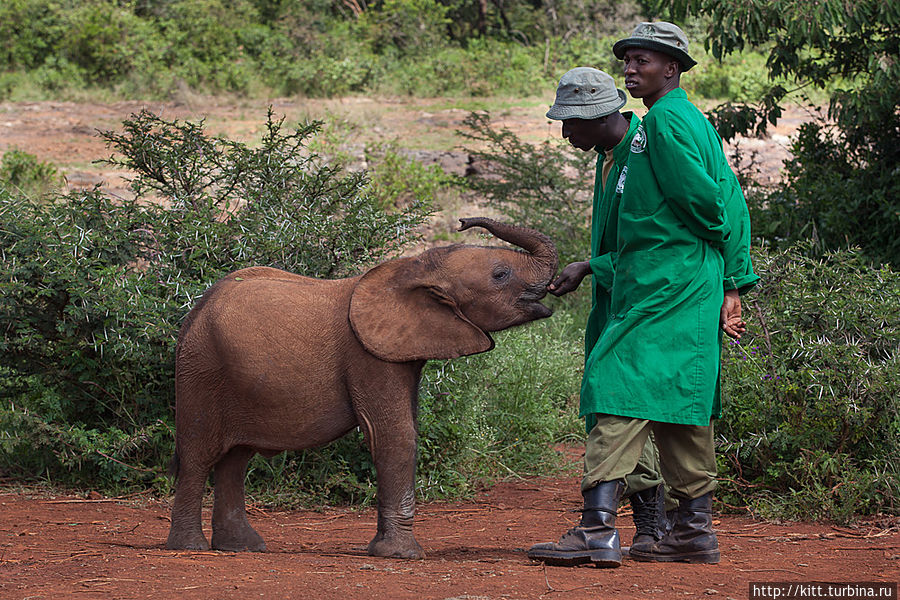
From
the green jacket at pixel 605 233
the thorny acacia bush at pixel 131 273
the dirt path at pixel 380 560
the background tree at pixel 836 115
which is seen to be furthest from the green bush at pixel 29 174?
the green jacket at pixel 605 233

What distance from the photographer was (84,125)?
17.5 metres

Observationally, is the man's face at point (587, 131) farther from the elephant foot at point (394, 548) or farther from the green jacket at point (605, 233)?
the elephant foot at point (394, 548)

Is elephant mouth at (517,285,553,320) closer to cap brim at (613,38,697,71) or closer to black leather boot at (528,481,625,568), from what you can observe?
black leather boot at (528,481,625,568)

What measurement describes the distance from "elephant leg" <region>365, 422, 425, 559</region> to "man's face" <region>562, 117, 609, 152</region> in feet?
4.40

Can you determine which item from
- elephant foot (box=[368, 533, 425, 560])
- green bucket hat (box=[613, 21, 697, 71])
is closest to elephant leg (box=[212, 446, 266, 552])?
elephant foot (box=[368, 533, 425, 560])

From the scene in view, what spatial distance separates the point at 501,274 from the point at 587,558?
116 cm

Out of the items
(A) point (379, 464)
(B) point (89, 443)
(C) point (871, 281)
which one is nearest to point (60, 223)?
(B) point (89, 443)

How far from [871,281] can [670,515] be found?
253 centimetres

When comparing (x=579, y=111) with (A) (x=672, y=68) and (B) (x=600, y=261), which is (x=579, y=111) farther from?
(B) (x=600, y=261)

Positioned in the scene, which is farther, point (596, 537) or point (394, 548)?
point (394, 548)

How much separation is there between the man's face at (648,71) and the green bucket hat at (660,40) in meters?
0.03

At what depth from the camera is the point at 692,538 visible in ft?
13.5

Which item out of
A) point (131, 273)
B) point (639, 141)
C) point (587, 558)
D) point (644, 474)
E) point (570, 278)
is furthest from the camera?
point (131, 273)

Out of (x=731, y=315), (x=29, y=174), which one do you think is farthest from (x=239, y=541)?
(x=29, y=174)
